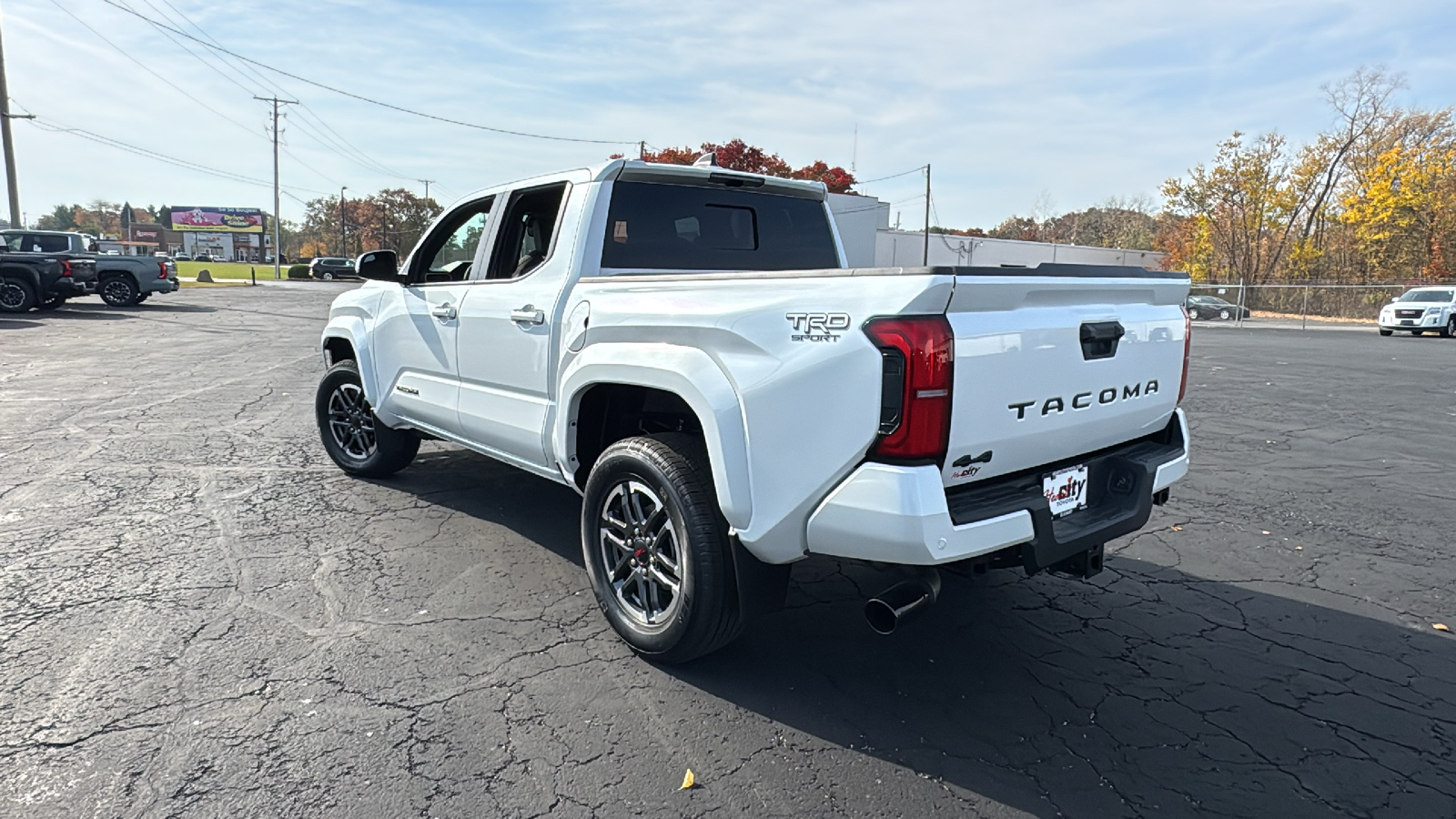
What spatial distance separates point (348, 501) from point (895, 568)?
3.88 meters

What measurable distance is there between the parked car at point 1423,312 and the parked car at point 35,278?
1445 inches

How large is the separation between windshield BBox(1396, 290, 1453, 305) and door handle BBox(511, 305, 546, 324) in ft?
101

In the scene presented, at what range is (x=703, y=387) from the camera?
2936 millimetres

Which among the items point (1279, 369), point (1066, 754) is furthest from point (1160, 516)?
point (1279, 369)

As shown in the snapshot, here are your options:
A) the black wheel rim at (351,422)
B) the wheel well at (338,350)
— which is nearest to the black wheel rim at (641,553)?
the black wheel rim at (351,422)

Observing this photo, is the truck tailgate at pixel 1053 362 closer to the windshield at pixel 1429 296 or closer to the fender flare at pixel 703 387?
the fender flare at pixel 703 387

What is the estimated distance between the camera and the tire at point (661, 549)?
3008mm

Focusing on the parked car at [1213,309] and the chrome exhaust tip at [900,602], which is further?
the parked car at [1213,309]

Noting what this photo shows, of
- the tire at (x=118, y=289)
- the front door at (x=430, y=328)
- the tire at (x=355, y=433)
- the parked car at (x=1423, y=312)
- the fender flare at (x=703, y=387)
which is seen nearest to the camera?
the fender flare at (x=703, y=387)

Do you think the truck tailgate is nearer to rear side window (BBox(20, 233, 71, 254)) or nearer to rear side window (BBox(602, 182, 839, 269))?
rear side window (BBox(602, 182, 839, 269))

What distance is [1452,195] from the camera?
39250 mm

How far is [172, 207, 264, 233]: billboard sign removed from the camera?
357 feet

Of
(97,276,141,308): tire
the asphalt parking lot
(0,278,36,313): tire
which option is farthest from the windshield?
(0,278,36,313): tire

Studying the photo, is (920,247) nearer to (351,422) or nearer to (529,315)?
(351,422)
